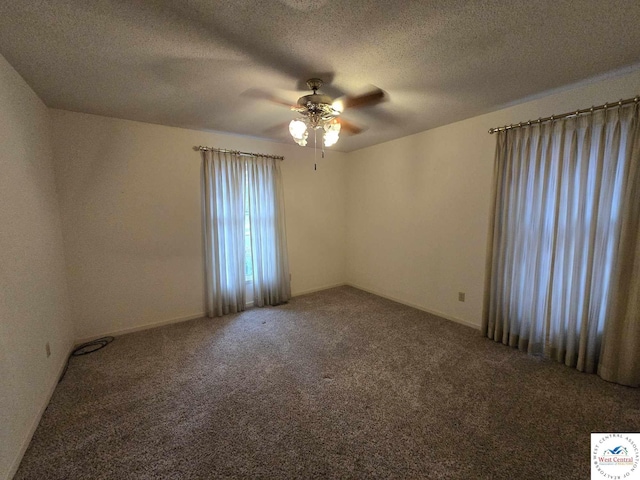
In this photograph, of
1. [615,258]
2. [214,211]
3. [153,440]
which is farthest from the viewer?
[214,211]

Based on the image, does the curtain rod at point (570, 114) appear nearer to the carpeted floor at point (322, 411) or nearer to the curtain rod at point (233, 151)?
the carpeted floor at point (322, 411)

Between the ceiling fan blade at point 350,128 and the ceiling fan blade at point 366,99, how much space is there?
1.46 ft

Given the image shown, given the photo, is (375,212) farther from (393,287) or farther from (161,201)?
(161,201)

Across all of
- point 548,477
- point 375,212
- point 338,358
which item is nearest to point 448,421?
point 548,477

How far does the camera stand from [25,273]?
1.77 metres

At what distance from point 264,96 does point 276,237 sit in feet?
6.72

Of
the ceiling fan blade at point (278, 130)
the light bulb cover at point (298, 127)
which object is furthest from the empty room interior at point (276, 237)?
the ceiling fan blade at point (278, 130)

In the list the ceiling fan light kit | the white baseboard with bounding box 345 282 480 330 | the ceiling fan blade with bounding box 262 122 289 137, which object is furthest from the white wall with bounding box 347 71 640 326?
the ceiling fan light kit

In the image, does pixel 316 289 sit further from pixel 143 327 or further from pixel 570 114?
pixel 570 114

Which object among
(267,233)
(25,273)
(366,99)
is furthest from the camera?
(267,233)

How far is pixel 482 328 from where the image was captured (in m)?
2.88

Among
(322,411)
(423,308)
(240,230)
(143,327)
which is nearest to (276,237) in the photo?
(240,230)

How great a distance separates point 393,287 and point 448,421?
2.43 meters

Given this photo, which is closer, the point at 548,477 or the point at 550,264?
the point at 548,477
